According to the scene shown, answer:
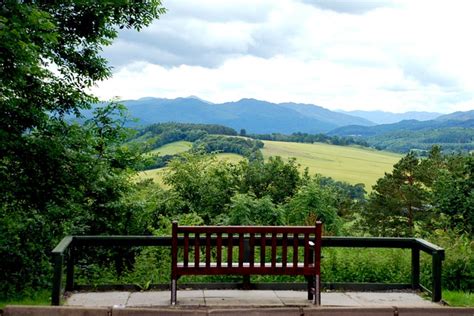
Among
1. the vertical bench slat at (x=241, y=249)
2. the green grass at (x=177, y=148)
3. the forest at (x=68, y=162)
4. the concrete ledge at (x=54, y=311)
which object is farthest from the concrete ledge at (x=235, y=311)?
the green grass at (x=177, y=148)

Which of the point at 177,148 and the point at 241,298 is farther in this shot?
the point at 177,148

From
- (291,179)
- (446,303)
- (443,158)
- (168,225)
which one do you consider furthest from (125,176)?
(443,158)

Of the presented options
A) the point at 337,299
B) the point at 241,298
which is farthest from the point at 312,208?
the point at 241,298

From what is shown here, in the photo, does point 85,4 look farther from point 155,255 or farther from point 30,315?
point 30,315

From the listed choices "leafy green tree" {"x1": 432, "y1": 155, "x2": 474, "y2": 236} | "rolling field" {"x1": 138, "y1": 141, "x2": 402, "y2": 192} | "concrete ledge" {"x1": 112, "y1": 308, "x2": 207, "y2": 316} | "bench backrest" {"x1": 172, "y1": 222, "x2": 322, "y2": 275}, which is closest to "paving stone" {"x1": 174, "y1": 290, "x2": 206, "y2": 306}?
"bench backrest" {"x1": 172, "y1": 222, "x2": 322, "y2": 275}

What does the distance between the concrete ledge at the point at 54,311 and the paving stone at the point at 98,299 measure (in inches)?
28.6

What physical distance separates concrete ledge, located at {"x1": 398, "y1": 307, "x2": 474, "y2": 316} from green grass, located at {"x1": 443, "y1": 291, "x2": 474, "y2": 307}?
576mm

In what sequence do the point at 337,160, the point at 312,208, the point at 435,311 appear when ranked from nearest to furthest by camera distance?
the point at 435,311 < the point at 312,208 < the point at 337,160

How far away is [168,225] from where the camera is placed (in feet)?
47.4

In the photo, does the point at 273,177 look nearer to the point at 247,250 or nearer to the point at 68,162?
the point at 68,162

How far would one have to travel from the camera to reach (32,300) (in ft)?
26.6

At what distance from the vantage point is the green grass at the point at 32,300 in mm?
7766

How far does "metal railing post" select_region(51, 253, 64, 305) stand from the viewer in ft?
23.9

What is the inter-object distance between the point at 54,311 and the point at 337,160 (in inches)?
6549
